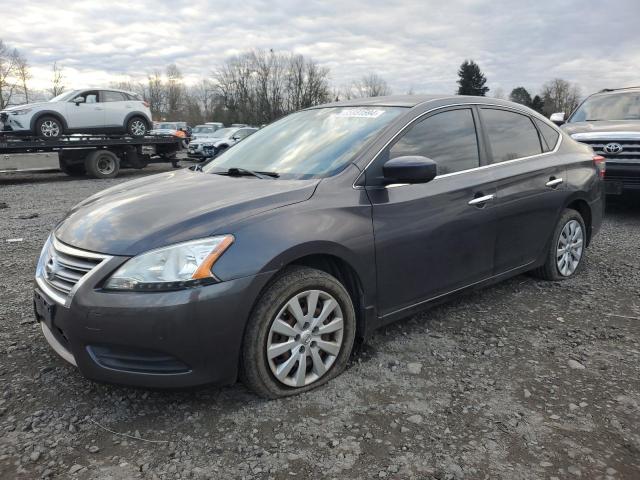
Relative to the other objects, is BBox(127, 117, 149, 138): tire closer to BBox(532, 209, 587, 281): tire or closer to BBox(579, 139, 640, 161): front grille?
BBox(579, 139, 640, 161): front grille

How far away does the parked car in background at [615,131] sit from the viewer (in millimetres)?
6992

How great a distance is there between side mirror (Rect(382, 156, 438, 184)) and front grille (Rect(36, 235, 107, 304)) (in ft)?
5.21

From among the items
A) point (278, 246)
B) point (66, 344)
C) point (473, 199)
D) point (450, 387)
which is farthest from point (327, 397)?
point (473, 199)

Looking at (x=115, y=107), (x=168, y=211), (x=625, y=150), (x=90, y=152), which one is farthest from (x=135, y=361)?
(x=115, y=107)

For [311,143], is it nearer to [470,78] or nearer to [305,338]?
[305,338]

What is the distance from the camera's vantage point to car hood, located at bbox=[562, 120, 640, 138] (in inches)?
284

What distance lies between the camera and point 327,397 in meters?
2.77

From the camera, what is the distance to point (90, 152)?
48.8ft

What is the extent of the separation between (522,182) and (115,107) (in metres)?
14.8

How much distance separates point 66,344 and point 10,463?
550 millimetres

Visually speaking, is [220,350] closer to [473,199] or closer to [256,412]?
[256,412]

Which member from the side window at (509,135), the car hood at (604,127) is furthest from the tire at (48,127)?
the side window at (509,135)

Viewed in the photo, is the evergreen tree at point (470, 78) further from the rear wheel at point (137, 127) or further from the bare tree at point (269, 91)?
the rear wheel at point (137, 127)

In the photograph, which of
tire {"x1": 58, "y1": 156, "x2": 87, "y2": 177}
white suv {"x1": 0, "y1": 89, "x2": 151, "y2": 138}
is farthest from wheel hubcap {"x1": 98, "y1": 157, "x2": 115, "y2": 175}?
white suv {"x1": 0, "y1": 89, "x2": 151, "y2": 138}
